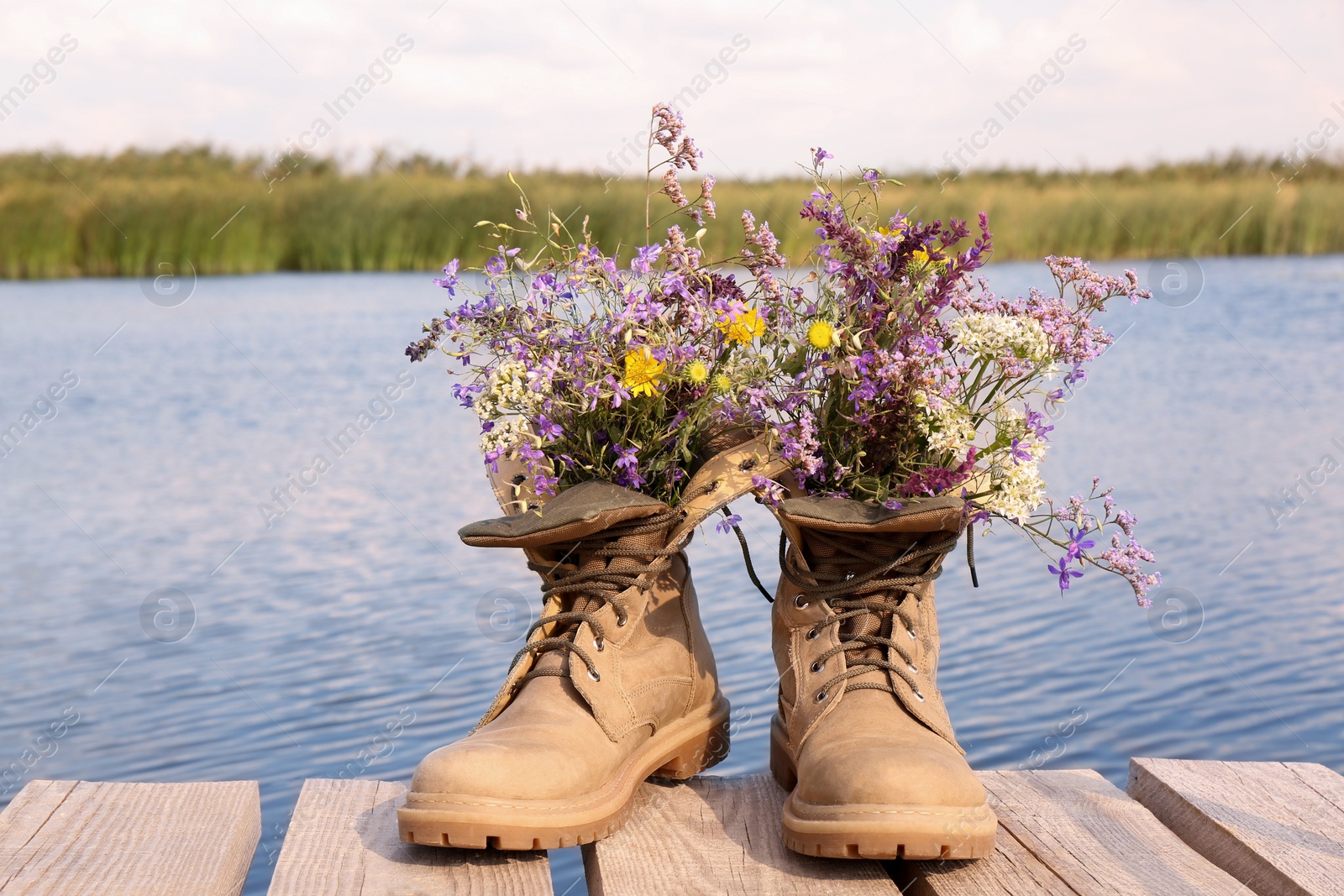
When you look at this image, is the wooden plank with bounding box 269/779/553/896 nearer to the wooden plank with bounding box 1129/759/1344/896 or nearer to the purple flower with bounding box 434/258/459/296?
the purple flower with bounding box 434/258/459/296

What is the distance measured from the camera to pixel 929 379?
1.62 m

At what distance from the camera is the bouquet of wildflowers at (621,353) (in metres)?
1.71

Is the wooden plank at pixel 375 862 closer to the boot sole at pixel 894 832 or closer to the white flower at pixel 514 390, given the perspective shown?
the boot sole at pixel 894 832

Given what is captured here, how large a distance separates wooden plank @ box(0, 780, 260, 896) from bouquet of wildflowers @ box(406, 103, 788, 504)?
24.3 inches

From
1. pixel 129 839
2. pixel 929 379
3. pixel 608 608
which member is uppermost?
pixel 929 379

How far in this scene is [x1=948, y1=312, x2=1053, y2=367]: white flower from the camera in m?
1.66

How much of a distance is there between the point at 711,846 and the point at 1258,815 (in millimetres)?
738

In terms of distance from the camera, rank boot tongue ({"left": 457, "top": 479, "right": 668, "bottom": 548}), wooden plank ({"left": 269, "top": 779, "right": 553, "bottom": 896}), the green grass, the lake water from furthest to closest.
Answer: the green grass
the lake water
boot tongue ({"left": 457, "top": 479, "right": 668, "bottom": 548})
wooden plank ({"left": 269, "top": 779, "right": 553, "bottom": 896})

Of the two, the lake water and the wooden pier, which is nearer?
the wooden pier

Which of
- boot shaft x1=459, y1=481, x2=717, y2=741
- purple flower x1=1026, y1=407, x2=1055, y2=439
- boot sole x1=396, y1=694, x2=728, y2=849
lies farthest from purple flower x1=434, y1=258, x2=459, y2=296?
purple flower x1=1026, y1=407, x2=1055, y2=439

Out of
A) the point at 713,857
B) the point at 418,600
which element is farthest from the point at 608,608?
the point at 418,600

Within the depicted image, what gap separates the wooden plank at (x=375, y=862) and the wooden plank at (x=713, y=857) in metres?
0.10

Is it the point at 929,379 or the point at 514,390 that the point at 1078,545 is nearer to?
the point at 929,379

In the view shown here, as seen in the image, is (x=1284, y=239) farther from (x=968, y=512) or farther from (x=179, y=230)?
(x=968, y=512)
